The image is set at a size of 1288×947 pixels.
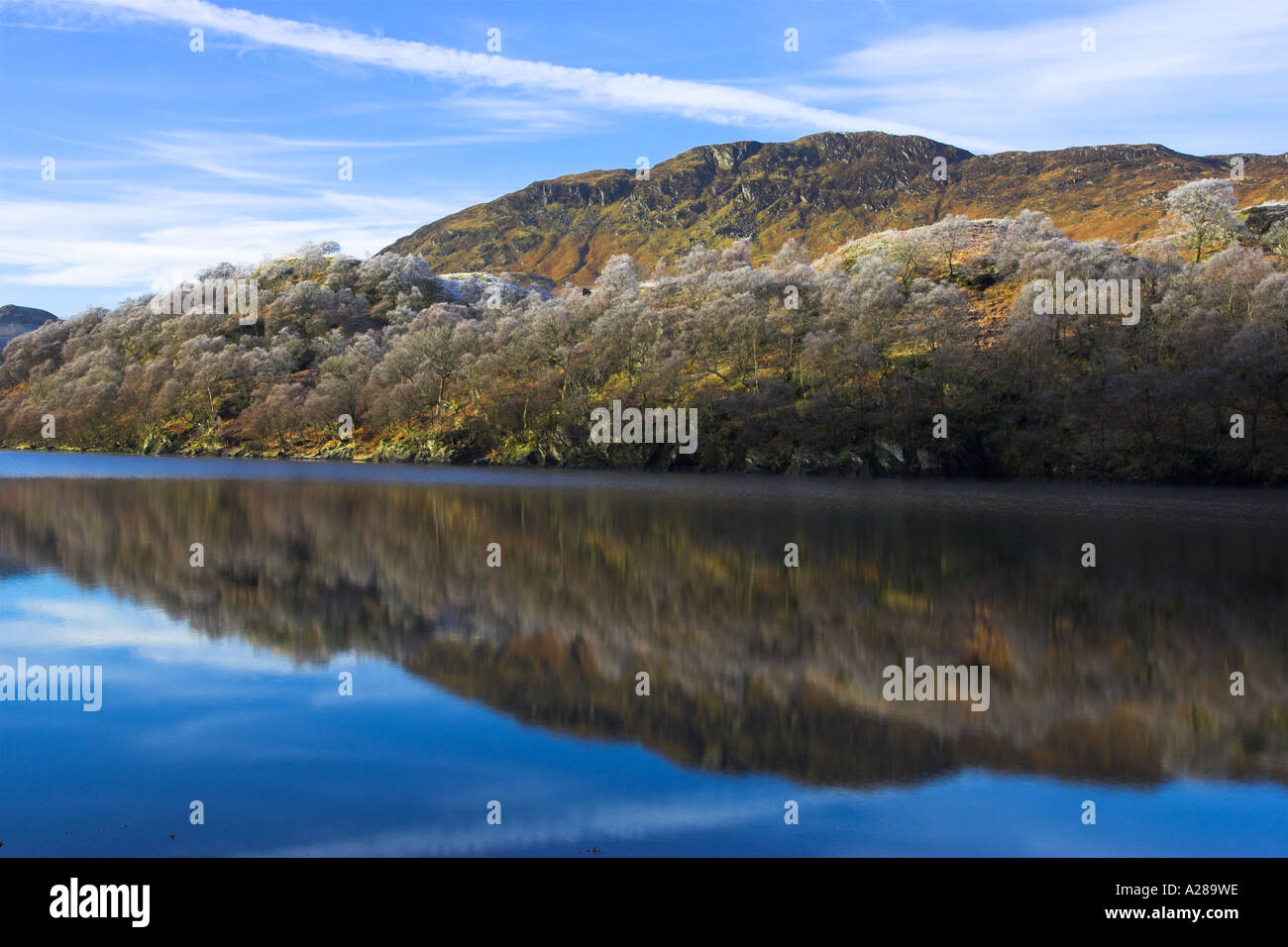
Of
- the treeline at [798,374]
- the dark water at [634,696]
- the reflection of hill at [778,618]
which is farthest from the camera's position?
the treeline at [798,374]

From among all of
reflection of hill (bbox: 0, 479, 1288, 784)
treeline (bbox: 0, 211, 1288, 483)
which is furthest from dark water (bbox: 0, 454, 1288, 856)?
treeline (bbox: 0, 211, 1288, 483)

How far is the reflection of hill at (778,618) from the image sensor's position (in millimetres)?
14031

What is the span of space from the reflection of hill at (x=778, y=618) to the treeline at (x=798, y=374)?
1479 inches

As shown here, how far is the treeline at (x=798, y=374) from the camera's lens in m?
76.4

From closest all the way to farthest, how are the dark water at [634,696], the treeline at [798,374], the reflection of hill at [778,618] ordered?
the dark water at [634,696] < the reflection of hill at [778,618] < the treeline at [798,374]

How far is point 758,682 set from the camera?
54.0ft

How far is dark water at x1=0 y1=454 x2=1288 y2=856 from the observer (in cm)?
1085

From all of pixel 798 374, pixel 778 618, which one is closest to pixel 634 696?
pixel 778 618

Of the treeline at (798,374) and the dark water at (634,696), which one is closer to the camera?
the dark water at (634,696)

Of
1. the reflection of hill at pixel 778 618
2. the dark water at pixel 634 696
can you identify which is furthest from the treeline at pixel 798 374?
the dark water at pixel 634 696

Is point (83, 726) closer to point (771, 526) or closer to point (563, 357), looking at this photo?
point (771, 526)

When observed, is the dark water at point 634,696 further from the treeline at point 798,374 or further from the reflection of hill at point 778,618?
the treeline at point 798,374

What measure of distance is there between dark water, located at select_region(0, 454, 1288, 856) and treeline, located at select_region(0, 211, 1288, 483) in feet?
146

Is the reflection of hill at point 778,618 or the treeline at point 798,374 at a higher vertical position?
the treeline at point 798,374
